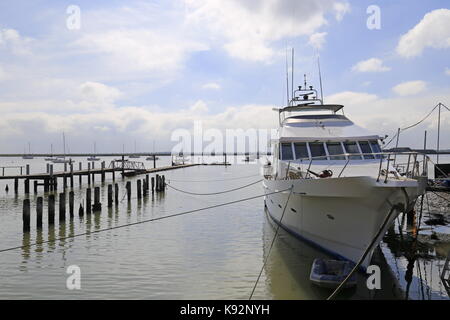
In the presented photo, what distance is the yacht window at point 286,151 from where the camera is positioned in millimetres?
14866

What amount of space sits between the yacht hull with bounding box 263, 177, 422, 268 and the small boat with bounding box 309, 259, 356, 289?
0.57 m

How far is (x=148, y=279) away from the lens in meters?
11.0

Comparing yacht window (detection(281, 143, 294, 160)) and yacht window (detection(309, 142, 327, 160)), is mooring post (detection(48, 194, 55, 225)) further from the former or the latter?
yacht window (detection(309, 142, 327, 160))

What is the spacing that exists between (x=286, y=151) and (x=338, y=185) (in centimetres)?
509

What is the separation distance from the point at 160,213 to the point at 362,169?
14.7 m

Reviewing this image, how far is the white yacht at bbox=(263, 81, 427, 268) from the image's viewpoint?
9.34m

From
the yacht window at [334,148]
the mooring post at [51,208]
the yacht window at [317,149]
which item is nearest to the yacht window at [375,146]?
the yacht window at [334,148]

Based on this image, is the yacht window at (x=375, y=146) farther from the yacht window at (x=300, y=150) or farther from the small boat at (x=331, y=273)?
the small boat at (x=331, y=273)

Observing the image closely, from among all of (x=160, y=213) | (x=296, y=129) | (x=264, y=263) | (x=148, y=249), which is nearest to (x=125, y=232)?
(x=148, y=249)

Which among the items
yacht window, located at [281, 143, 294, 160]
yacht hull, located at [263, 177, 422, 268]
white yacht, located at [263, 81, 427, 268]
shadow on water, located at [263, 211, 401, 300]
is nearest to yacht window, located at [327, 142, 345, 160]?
white yacht, located at [263, 81, 427, 268]

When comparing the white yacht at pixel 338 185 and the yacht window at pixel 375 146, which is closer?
the white yacht at pixel 338 185

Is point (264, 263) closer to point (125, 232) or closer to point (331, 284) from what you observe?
point (331, 284)

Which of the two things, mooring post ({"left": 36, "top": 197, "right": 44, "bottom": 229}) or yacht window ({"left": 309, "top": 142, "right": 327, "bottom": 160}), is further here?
mooring post ({"left": 36, "top": 197, "right": 44, "bottom": 229})

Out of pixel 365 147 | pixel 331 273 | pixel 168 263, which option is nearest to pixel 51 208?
pixel 168 263
